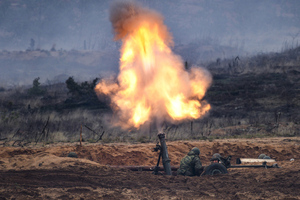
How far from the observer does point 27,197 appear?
27.8ft

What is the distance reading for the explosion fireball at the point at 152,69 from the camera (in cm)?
1528

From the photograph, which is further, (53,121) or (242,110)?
(242,110)

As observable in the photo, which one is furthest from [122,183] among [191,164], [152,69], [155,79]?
[152,69]

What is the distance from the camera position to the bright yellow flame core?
15250 mm

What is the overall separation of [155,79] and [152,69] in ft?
1.60

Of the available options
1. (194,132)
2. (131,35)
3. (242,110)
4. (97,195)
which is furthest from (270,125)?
(97,195)

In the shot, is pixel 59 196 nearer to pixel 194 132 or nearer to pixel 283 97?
pixel 194 132

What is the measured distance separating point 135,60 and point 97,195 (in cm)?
831

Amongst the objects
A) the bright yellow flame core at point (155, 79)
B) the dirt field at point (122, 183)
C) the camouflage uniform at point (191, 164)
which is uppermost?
the bright yellow flame core at point (155, 79)

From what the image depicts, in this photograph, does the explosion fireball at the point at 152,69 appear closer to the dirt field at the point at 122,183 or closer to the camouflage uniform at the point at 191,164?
the camouflage uniform at the point at 191,164

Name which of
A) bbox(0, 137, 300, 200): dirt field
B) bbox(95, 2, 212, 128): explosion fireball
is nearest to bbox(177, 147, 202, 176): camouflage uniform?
bbox(0, 137, 300, 200): dirt field

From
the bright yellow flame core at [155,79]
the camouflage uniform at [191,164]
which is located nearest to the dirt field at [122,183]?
the camouflage uniform at [191,164]

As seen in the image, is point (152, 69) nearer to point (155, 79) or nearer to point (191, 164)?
point (155, 79)

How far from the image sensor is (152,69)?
613 inches
